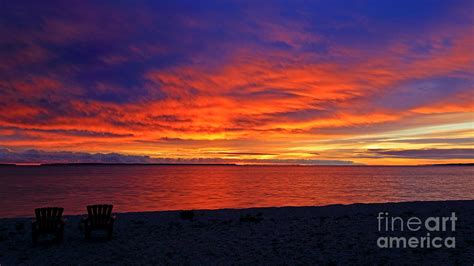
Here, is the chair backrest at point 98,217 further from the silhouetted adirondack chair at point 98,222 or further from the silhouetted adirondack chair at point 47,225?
the silhouetted adirondack chair at point 47,225

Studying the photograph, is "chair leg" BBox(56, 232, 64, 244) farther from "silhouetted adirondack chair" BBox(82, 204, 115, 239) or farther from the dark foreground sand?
"silhouetted adirondack chair" BBox(82, 204, 115, 239)

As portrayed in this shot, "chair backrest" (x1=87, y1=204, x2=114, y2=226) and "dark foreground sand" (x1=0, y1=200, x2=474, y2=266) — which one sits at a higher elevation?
"chair backrest" (x1=87, y1=204, x2=114, y2=226)

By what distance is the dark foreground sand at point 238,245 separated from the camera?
8438mm

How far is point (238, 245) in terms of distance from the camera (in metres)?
9.98

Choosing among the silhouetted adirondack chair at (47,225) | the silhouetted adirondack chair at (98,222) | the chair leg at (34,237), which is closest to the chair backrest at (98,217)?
the silhouetted adirondack chair at (98,222)

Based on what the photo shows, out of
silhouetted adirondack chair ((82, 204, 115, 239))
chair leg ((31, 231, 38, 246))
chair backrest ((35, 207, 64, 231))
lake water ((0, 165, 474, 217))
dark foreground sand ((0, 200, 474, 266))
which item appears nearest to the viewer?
dark foreground sand ((0, 200, 474, 266))

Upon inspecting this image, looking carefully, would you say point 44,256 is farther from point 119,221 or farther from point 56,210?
point 119,221

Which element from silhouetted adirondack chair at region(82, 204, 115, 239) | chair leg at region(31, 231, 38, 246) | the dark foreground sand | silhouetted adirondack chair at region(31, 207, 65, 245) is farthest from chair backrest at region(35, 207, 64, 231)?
silhouetted adirondack chair at region(82, 204, 115, 239)

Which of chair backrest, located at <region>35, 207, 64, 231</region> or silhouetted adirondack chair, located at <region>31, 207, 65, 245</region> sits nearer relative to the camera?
silhouetted adirondack chair, located at <region>31, 207, 65, 245</region>

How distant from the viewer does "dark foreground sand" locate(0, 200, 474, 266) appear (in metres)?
8.44

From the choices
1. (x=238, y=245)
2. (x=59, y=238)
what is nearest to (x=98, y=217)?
(x=59, y=238)

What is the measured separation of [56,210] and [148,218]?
5253mm

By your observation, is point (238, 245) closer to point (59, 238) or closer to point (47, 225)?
point (59, 238)

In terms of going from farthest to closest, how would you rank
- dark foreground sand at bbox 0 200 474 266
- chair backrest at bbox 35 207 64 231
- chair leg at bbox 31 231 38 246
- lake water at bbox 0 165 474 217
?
lake water at bbox 0 165 474 217, chair backrest at bbox 35 207 64 231, chair leg at bbox 31 231 38 246, dark foreground sand at bbox 0 200 474 266
